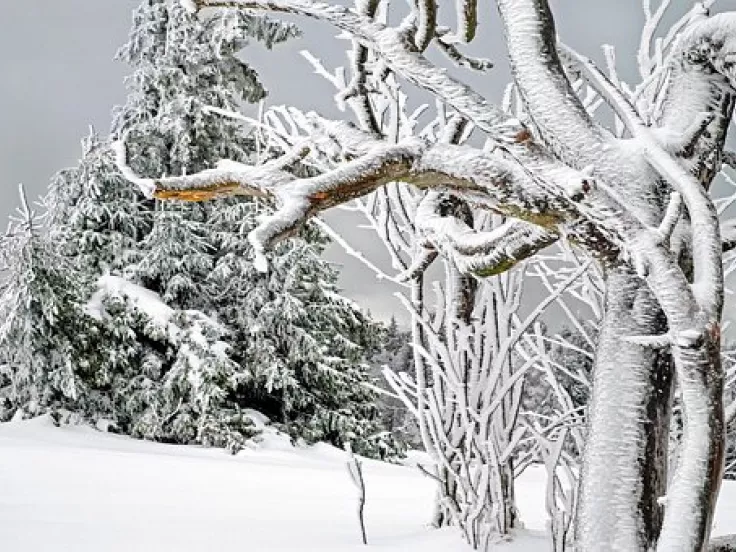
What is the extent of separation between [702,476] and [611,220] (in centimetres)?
53

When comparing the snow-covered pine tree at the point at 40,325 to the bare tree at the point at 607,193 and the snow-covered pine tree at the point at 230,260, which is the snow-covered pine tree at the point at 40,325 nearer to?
the snow-covered pine tree at the point at 230,260

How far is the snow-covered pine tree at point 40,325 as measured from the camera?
1075 centimetres

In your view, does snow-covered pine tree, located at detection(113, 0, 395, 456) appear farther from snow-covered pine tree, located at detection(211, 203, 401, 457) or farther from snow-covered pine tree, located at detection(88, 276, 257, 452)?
snow-covered pine tree, located at detection(88, 276, 257, 452)

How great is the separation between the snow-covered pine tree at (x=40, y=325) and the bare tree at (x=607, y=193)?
9548 mm

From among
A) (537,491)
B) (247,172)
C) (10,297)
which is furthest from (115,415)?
(247,172)

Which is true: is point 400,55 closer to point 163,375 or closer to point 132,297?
point 132,297

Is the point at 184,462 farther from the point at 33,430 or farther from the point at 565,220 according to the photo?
the point at 565,220

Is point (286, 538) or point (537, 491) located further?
point (537, 491)

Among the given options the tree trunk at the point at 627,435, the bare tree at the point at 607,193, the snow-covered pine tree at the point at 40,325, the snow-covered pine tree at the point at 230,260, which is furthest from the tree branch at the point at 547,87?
the snow-covered pine tree at the point at 230,260

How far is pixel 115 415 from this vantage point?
12.3 m

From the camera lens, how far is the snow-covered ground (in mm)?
3023

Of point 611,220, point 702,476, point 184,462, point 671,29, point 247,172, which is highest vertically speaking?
point 671,29

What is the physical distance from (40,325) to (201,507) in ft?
25.5

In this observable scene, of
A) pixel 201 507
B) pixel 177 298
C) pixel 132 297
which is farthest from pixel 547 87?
pixel 177 298
